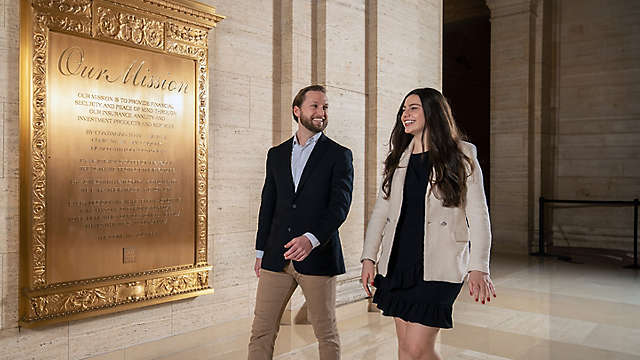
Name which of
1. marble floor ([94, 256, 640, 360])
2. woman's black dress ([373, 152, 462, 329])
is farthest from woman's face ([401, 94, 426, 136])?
marble floor ([94, 256, 640, 360])

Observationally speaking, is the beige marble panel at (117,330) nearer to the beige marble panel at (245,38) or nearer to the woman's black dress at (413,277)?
the beige marble panel at (245,38)

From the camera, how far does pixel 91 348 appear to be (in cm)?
412

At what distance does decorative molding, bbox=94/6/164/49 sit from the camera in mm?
4168

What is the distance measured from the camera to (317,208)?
131 inches

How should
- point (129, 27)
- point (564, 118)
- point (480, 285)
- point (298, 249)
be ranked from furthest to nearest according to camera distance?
point (564, 118)
point (129, 27)
point (298, 249)
point (480, 285)

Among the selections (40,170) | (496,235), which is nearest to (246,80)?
(40,170)

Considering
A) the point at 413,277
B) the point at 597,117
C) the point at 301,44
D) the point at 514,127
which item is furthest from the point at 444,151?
the point at 597,117

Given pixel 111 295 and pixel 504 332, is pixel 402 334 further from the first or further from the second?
pixel 504 332

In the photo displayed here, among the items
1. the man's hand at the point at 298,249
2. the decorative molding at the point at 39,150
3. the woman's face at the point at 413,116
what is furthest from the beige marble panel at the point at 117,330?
the woman's face at the point at 413,116

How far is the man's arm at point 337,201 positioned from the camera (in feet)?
10.5

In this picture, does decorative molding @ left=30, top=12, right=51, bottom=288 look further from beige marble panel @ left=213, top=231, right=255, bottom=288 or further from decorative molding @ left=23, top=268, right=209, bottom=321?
beige marble panel @ left=213, top=231, right=255, bottom=288

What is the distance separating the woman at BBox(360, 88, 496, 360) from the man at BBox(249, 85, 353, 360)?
382 millimetres

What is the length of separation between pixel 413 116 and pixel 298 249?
965 millimetres

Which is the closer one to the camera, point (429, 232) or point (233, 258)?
point (429, 232)
